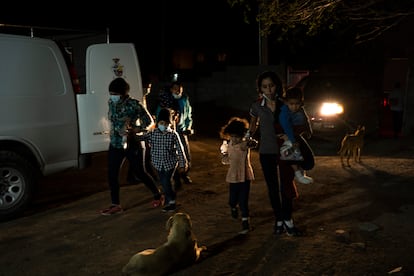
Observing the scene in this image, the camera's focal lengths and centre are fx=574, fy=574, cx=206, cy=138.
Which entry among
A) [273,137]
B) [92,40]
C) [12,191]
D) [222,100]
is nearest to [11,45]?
[12,191]

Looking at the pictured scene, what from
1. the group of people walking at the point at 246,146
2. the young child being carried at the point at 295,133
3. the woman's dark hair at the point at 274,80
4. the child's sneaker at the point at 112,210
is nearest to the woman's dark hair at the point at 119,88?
the group of people walking at the point at 246,146

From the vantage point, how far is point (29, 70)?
23.8 feet

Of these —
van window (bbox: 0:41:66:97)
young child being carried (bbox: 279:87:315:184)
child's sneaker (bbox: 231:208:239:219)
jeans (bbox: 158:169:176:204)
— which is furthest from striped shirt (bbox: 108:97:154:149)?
young child being carried (bbox: 279:87:315:184)

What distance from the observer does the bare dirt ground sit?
5.36 m

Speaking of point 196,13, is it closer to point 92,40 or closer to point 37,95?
point 92,40

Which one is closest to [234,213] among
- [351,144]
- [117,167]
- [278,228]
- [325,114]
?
[278,228]

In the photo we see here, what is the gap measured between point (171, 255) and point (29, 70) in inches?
136

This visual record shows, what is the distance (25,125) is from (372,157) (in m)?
6.70

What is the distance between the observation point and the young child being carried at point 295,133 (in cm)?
568

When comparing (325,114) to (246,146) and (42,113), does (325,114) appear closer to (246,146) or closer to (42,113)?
(246,146)

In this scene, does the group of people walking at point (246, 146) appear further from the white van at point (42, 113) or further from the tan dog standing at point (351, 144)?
the tan dog standing at point (351, 144)

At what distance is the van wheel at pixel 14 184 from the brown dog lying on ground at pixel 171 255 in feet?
8.70

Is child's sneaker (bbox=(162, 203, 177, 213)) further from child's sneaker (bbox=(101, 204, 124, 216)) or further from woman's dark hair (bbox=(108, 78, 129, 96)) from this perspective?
woman's dark hair (bbox=(108, 78, 129, 96))

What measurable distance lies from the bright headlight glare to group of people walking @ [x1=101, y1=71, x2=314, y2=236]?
633 centimetres
